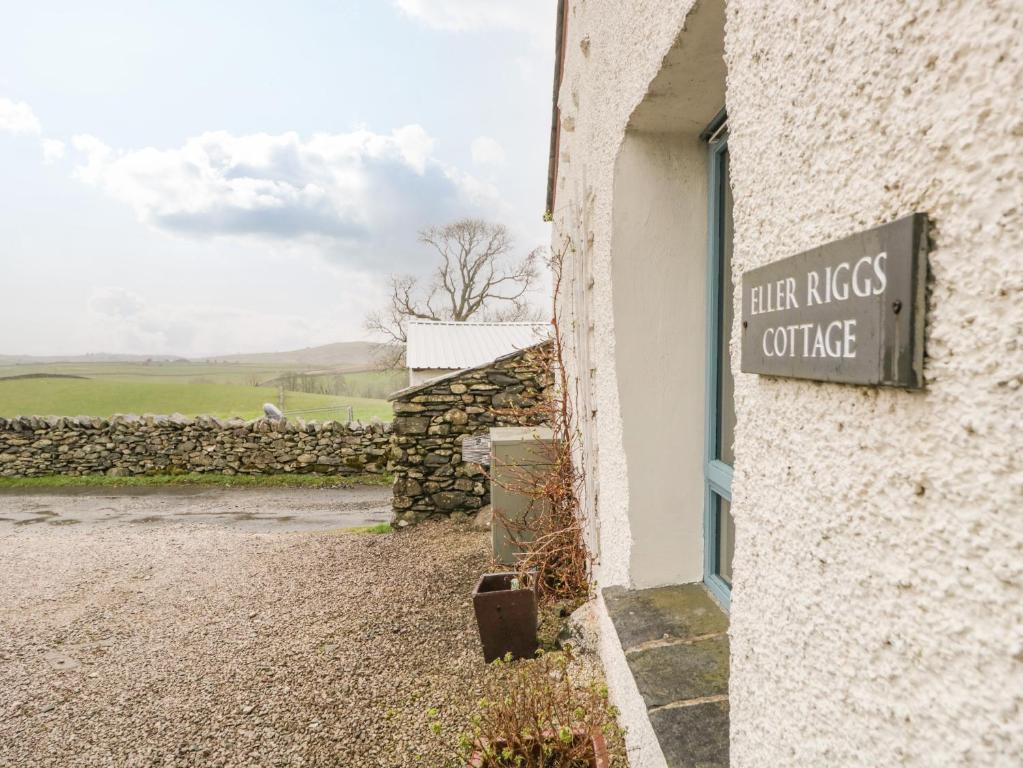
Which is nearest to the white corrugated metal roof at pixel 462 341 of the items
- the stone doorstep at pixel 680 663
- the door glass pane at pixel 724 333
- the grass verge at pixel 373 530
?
the grass verge at pixel 373 530

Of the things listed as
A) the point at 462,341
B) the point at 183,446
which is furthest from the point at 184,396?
the point at 462,341

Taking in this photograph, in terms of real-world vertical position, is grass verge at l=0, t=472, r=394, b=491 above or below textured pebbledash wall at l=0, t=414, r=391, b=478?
below

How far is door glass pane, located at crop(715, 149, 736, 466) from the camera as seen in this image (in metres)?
2.03

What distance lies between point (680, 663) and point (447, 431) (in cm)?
560

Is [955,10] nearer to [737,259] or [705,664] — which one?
[737,259]

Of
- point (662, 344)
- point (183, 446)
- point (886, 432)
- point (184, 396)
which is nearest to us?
point (886, 432)

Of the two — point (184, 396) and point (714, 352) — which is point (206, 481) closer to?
point (714, 352)

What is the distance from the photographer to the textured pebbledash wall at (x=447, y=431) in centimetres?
715

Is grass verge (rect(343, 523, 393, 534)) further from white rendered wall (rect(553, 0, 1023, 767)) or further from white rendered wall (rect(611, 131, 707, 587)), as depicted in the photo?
white rendered wall (rect(553, 0, 1023, 767))

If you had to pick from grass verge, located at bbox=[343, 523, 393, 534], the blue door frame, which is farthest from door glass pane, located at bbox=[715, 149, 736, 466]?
grass verge, located at bbox=[343, 523, 393, 534]

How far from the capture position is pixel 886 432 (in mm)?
713

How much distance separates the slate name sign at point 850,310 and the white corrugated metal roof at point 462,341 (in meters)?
8.92

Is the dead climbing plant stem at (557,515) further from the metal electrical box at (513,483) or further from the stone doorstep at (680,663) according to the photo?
the stone doorstep at (680,663)

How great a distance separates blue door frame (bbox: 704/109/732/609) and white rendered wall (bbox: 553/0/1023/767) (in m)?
0.97
